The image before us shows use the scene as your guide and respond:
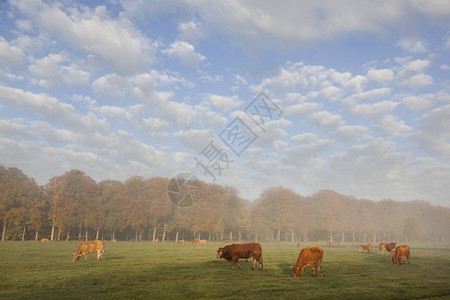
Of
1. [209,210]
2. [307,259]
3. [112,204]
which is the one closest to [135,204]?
[112,204]

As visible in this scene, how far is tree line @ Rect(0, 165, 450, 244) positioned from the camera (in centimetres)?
6844

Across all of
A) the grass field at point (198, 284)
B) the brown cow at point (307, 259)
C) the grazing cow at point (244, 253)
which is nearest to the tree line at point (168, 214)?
the grass field at point (198, 284)

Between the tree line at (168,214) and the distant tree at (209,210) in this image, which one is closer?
the tree line at (168,214)

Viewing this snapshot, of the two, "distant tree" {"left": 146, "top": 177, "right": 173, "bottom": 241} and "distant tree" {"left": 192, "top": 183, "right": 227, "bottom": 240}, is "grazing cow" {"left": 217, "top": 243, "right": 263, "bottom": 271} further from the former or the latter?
"distant tree" {"left": 192, "top": 183, "right": 227, "bottom": 240}

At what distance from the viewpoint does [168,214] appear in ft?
279

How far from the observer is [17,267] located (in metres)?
23.5

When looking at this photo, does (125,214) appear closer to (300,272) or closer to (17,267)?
(17,267)

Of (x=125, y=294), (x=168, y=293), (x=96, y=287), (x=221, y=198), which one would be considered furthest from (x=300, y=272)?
(x=221, y=198)

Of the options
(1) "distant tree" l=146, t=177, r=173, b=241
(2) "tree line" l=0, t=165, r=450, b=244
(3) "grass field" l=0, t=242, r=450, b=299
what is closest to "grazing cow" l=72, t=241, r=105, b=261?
(3) "grass field" l=0, t=242, r=450, b=299

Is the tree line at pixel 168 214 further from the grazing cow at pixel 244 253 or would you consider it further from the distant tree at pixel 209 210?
the grazing cow at pixel 244 253

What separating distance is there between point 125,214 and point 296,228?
Result: 63479mm

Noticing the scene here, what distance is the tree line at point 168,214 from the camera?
225ft

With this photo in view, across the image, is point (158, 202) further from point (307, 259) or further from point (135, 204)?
point (307, 259)

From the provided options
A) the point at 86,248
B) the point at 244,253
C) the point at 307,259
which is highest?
the point at 307,259
